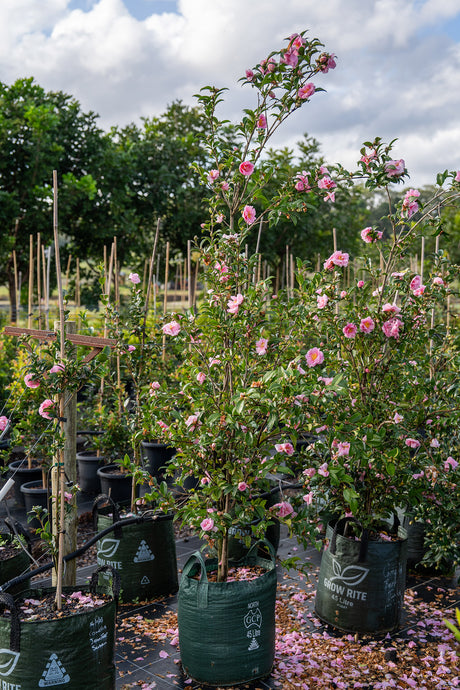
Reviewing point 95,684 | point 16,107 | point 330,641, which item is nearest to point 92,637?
point 95,684

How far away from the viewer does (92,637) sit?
2166 millimetres

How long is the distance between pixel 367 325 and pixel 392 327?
124 mm

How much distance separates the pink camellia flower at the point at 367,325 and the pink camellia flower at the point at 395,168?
69cm

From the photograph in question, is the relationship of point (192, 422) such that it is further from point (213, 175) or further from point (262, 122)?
point (262, 122)

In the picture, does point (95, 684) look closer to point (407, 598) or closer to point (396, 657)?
point (396, 657)

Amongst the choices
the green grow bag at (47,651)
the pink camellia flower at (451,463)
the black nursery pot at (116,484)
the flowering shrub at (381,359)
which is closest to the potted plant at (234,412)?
the flowering shrub at (381,359)

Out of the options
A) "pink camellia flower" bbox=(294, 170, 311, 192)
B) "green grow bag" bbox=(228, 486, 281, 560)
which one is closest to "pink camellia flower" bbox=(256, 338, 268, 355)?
"pink camellia flower" bbox=(294, 170, 311, 192)

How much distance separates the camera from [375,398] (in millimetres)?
→ 3109

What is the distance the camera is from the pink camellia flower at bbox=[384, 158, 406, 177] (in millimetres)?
2914

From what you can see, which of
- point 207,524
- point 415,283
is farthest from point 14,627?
point 415,283

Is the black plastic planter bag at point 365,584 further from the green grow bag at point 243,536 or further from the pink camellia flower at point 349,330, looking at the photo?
the pink camellia flower at point 349,330

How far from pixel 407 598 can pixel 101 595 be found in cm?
187

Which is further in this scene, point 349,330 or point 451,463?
point 451,463

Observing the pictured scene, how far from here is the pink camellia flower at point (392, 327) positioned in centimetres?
283
